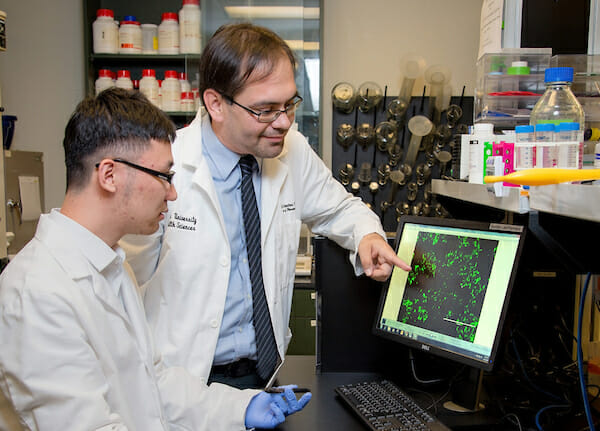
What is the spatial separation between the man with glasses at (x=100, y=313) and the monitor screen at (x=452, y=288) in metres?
0.34

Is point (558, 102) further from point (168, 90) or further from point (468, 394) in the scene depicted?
point (168, 90)

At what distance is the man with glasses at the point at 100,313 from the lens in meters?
0.82

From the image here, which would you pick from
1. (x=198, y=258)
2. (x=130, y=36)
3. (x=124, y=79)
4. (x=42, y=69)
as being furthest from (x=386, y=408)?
(x=42, y=69)

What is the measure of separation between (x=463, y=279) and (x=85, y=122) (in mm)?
842

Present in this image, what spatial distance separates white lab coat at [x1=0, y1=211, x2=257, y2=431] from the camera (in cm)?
82

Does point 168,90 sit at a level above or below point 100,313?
above

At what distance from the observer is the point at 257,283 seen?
1.40m

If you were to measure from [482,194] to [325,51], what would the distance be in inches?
91.8

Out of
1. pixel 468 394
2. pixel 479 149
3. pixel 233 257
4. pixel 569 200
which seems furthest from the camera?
pixel 233 257

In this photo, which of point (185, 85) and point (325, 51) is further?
point (325, 51)

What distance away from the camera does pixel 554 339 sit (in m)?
1.39

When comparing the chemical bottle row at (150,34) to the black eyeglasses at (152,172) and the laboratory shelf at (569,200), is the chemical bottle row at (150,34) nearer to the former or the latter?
the black eyeglasses at (152,172)

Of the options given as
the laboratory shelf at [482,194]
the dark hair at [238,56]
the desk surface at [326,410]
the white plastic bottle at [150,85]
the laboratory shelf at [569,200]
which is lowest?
the desk surface at [326,410]

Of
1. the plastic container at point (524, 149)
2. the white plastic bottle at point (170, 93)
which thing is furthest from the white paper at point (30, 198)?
the plastic container at point (524, 149)
